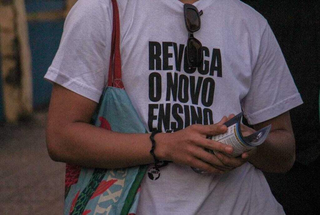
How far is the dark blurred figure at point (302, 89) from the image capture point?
10.5ft

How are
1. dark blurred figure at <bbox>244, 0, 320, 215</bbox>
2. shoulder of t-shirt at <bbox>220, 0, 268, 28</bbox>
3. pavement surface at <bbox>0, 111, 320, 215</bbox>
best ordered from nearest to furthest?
shoulder of t-shirt at <bbox>220, 0, 268, 28</bbox>, dark blurred figure at <bbox>244, 0, 320, 215</bbox>, pavement surface at <bbox>0, 111, 320, 215</bbox>

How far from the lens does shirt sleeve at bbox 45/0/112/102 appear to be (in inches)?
82.4

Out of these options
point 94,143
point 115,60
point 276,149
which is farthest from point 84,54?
point 276,149

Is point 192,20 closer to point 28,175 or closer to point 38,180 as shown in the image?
point 38,180

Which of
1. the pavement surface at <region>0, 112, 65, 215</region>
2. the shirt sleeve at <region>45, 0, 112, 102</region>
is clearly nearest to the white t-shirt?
the shirt sleeve at <region>45, 0, 112, 102</region>

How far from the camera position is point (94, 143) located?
2100mm

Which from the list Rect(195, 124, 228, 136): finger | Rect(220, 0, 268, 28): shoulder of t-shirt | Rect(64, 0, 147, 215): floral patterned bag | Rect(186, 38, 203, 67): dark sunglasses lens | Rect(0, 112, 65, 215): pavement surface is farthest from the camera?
Rect(0, 112, 65, 215): pavement surface

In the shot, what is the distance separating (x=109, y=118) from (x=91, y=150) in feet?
0.41

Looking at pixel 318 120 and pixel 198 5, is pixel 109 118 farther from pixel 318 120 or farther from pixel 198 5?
pixel 318 120

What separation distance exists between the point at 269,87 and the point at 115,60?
65 centimetres

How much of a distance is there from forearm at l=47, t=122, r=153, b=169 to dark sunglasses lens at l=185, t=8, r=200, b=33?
1.33 feet

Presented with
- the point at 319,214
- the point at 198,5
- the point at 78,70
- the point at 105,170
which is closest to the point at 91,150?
the point at 105,170

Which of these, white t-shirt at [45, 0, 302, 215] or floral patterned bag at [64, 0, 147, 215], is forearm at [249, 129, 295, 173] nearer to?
white t-shirt at [45, 0, 302, 215]

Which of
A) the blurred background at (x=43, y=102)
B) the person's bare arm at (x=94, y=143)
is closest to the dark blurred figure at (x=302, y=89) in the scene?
the blurred background at (x=43, y=102)
